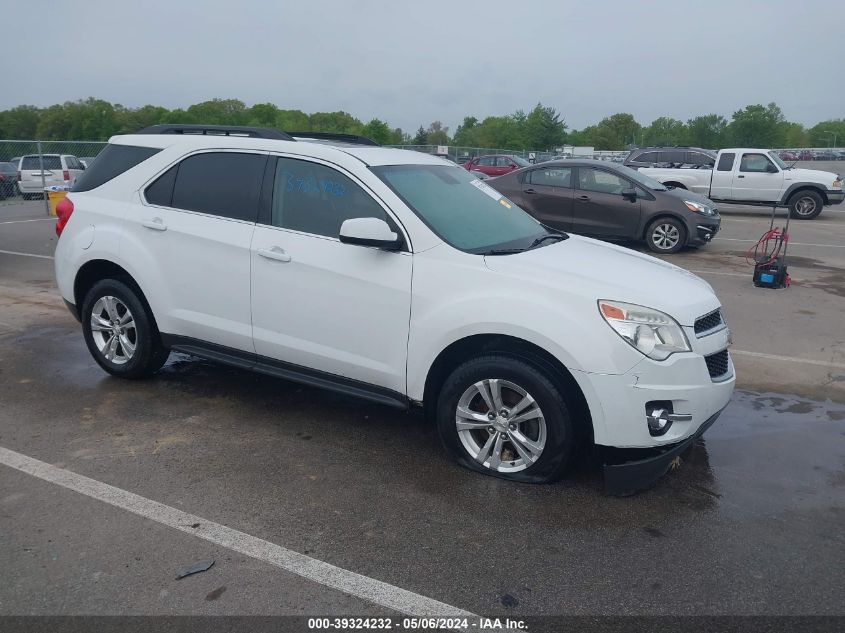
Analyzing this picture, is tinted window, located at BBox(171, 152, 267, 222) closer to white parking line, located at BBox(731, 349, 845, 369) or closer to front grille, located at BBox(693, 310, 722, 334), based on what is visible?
front grille, located at BBox(693, 310, 722, 334)

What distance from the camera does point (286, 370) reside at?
471 cm

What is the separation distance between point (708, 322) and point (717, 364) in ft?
0.78

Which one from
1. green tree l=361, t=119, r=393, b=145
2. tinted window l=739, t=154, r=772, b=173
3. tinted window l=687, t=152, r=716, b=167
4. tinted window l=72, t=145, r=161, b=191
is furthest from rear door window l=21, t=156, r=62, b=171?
green tree l=361, t=119, r=393, b=145

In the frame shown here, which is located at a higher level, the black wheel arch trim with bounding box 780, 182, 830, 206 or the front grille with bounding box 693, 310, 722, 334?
the black wheel arch trim with bounding box 780, 182, 830, 206

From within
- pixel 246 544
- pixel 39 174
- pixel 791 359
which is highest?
pixel 39 174

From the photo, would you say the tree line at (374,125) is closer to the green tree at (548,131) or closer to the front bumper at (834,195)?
the green tree at (548,131)

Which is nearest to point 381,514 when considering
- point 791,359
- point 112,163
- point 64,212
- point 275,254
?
point 275,254

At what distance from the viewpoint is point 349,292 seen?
4.34m

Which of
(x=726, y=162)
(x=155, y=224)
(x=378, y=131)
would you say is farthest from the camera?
(x=378, y=131)

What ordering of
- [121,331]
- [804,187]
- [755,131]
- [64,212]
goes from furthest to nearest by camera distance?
1. [755,131]
2. [804,187]
3. [64,212]
4. [121,331]

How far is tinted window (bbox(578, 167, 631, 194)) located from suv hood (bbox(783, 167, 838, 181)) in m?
9.08

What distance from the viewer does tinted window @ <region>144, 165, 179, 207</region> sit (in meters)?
5.17

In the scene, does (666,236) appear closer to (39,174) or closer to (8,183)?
(39,174)

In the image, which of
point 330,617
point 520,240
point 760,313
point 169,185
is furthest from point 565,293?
point 760,313
